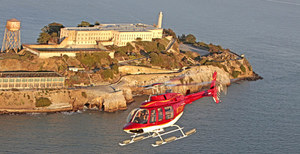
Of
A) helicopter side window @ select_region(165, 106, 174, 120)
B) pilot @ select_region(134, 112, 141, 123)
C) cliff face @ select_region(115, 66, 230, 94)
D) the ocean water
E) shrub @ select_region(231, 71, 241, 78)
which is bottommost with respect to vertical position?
the ocean water

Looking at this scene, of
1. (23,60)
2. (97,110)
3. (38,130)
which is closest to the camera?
(38,130)

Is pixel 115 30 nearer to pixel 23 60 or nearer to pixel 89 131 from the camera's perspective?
pixel 23 60

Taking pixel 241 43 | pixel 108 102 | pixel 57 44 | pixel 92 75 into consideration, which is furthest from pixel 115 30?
pixel 241 43

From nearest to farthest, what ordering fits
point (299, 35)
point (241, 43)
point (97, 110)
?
point (97, 110) < point (241, 43) < point (299, 35)

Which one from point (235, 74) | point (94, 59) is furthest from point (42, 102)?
point (235, 74)

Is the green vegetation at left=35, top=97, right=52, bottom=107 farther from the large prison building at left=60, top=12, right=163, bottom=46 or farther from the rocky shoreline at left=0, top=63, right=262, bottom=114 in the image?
the large prison building at left=60, top=12, right=163, bottom=46

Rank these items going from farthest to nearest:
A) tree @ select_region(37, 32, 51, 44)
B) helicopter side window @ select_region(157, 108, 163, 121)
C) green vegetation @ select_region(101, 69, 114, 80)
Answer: tree @ select_region(37, 32, 51, 44)
green vegetation @ select_region(101, 69, 114, 80)
helicopter side window @ select_region(157, 108, 163, 121)

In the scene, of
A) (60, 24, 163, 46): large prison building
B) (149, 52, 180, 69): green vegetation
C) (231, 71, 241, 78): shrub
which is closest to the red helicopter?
(149, 52, 180, 69): green vegetation
